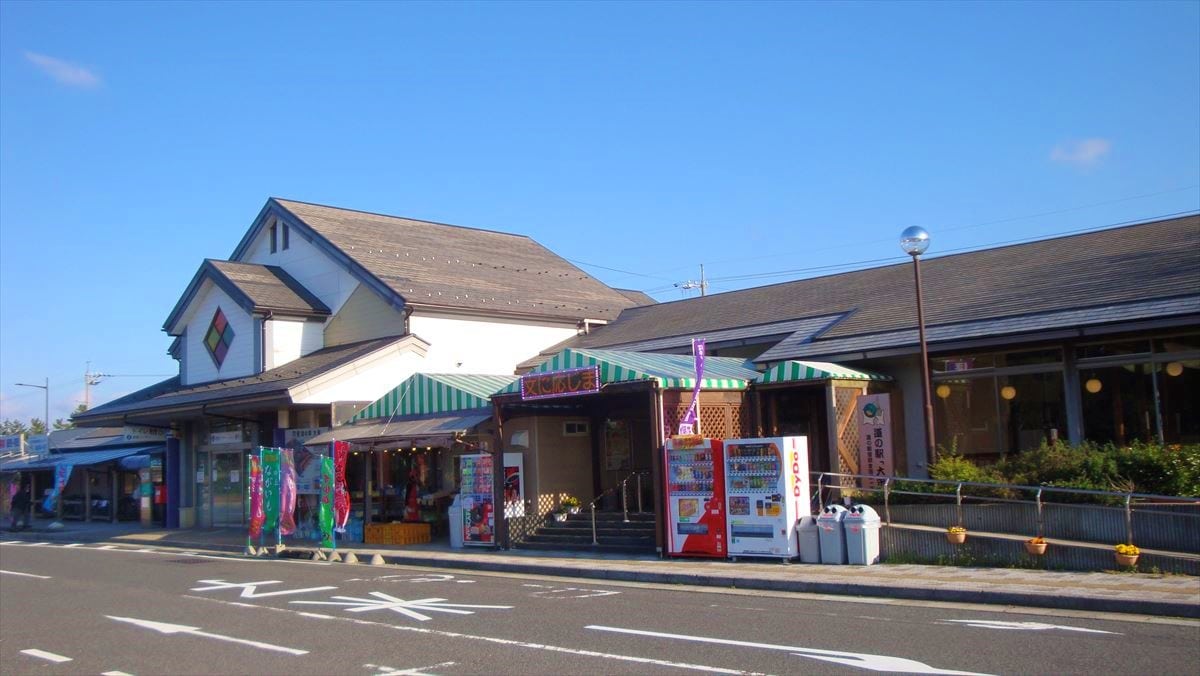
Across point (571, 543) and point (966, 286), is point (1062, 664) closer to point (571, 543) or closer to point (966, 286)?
point (571, 543)

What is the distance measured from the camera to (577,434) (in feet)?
79.4

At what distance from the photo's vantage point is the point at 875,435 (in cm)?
1966

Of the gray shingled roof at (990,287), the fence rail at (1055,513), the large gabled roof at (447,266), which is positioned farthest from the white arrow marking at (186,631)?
the large gabled roof at (447,266)

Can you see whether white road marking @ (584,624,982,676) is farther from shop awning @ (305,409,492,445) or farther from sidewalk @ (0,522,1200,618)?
shop awning @ (305,409,492,445)

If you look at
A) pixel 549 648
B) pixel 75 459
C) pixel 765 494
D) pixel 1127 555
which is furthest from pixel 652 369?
pixel 75 459

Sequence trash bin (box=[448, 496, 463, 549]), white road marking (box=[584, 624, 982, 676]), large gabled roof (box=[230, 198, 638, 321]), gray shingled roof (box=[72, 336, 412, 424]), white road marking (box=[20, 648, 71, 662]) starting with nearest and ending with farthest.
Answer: white road marking (box=[584, 624, 982, 676]), white road marking (box=[20, 648, 71, 662]), trash bin (box=[448, 496, 463, 549]), gray shingled roof (box=[72, 336, 412, 424]), large gabled roof (box=[230, 198, 638, 321])

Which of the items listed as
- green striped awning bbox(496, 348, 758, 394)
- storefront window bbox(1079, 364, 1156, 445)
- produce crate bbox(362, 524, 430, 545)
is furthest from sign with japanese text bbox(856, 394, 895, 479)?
produce crate bbox(362, 524, 430, 545)

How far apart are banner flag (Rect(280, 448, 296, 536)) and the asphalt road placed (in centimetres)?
747

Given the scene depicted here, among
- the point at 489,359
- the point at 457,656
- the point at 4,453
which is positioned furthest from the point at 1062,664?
the point at 4,453

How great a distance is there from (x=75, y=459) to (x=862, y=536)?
33818 millimetres

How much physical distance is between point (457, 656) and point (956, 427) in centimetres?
1351

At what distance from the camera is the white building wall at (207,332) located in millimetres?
31750

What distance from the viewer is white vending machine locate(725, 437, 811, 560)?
16.8 m

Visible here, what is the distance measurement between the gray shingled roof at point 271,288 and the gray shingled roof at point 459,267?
2.08 meters
